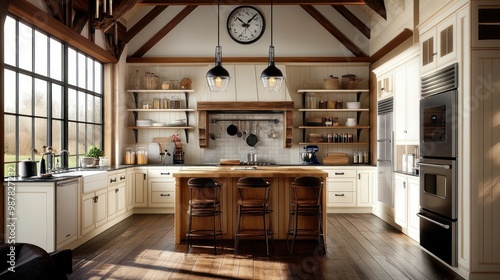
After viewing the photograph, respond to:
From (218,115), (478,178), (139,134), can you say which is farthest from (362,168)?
(139,134)

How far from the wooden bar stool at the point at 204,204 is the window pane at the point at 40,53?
242 centimetres

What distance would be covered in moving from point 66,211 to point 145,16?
4.74 metres

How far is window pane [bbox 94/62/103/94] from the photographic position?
705 cm

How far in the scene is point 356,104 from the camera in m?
7.83

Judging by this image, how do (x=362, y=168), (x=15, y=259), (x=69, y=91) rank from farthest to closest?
(x=362, y=168) → (x=69, y=91) → (x=15, y=259)

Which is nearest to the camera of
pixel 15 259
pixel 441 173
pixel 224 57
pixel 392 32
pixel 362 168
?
pixel 15 259

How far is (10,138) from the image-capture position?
4.43 m

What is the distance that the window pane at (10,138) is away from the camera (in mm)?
4344

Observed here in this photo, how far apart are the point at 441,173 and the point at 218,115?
4772 millimetres

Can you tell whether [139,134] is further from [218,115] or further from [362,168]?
[362,168]

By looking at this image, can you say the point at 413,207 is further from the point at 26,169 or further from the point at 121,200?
the point at 26,169

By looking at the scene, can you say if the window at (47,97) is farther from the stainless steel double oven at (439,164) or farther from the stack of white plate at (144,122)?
the stainless steel double oven at (439,164)

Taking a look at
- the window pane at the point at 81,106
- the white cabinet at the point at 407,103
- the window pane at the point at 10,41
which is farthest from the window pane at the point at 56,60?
the white cabinet at the point at 407,103

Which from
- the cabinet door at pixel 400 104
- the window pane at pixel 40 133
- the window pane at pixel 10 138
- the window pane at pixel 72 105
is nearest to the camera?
the window pane at pixel 10 138
